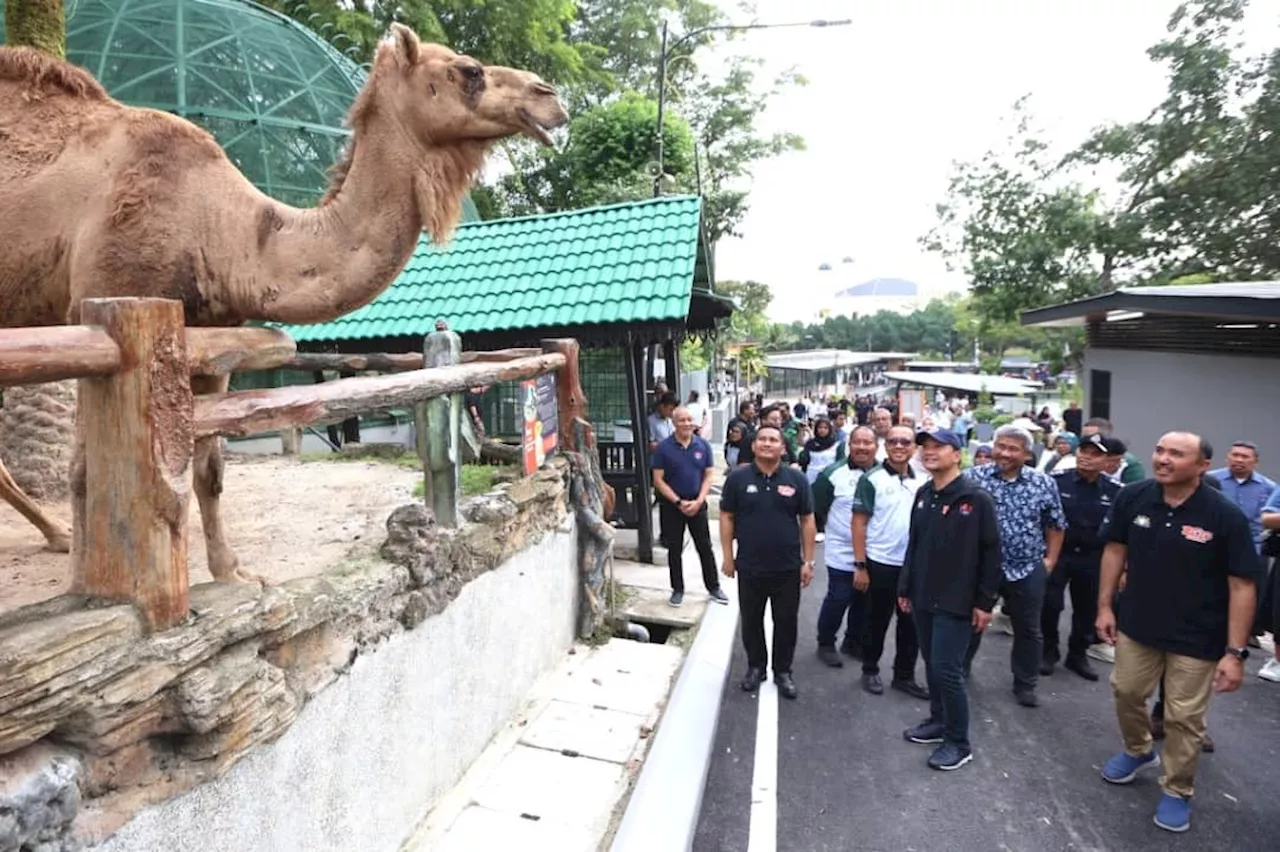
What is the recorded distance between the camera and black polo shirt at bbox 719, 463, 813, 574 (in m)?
5.04

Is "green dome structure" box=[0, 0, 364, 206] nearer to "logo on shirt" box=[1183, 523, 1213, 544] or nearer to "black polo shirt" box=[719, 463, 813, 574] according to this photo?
"black polo shirt" box=[719, 463, 813, 574]

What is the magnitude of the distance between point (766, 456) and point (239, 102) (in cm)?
956

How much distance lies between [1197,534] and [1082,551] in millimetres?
1875

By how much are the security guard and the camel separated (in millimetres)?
4599

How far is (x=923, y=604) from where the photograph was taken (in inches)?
171

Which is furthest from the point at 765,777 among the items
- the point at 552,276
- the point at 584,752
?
the point at 552,276

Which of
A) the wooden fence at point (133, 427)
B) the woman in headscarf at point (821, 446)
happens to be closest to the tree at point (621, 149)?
the woman in headscarf at point (821, 446)

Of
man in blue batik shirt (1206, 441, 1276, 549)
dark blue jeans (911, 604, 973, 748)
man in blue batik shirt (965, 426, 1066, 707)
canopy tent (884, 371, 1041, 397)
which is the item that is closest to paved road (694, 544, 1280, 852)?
dark blue jeans (911, 604, 973, 748)

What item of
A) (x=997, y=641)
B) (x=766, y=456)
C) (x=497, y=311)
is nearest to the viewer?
(x=766, y=456)

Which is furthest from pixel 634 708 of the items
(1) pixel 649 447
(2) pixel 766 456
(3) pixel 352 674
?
(1) pixel 649 447

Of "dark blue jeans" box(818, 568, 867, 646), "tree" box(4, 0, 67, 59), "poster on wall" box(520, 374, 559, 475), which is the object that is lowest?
"dark blue jeans" box(818, 568, 867, 646)

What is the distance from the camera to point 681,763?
13.8ft

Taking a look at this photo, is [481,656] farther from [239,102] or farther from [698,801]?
[239,102]

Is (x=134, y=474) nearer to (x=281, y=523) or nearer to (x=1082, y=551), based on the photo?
(x=281, y=523)
